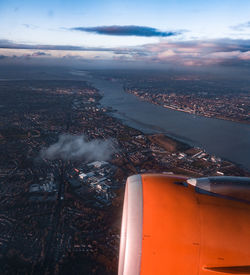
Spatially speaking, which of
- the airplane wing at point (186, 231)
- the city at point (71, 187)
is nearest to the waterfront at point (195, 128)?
the city at point (71, 187)

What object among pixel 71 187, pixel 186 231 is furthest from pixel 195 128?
pixel 186 231

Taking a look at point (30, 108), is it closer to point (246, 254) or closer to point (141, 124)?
point (141, 124)

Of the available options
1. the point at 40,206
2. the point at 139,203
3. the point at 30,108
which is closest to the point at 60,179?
the point at 40,206

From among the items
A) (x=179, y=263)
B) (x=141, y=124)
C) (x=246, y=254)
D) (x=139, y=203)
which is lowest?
(x=141, y=124)

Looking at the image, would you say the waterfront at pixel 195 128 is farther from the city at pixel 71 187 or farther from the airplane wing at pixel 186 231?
the airplane wing at pixel 186 231

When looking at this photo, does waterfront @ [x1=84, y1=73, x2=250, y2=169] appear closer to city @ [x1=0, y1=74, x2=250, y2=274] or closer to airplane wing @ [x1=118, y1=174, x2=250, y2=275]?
city @ [x1=0, y1=74, x2=250, y2=274]
